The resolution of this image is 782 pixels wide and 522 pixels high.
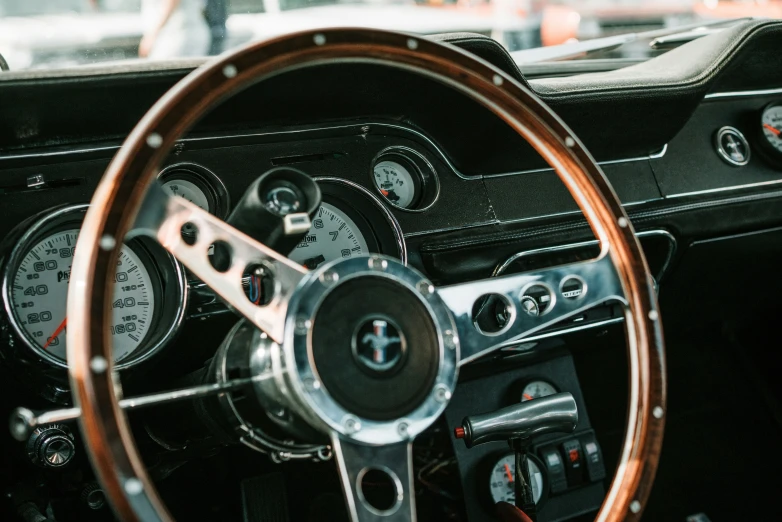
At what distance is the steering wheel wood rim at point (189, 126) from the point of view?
0.81 m

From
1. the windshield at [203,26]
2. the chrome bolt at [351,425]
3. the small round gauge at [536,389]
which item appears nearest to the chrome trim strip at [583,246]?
the small round gauge at [536,389]

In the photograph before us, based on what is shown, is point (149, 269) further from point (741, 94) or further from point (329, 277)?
point (741, 94)

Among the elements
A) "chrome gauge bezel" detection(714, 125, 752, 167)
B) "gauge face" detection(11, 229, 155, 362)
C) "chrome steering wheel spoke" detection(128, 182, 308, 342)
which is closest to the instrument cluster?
"gauge face" detection(11, 229, 155, 362)

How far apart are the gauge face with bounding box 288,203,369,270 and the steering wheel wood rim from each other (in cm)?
63

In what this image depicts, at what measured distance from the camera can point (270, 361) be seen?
96 cm

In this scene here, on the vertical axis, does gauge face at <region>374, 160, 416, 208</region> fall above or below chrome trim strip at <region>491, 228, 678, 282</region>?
above

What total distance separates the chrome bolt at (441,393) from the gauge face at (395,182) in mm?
823

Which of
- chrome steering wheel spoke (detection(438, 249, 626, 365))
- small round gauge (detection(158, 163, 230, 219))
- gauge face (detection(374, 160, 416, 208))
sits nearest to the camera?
chrome steering wheel spoke (detection(438, 249, 626, 365))

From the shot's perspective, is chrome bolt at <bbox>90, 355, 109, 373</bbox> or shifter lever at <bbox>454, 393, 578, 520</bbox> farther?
shifter lever at <bbox>454, 393, 578, 520</bbox>

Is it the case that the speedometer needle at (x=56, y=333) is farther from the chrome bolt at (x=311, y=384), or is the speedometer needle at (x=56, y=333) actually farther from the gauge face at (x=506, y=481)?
the gauge face at (x=506, y=481)

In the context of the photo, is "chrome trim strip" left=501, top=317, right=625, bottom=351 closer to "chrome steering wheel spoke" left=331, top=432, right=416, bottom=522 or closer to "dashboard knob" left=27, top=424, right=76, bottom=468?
"chrome steering wheel spoke" left=331, top=432, right=416, bottom=522

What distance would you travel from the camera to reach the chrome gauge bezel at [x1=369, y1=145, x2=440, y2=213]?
1.75m

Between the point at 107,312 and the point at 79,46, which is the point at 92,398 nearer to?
the point at 107,312

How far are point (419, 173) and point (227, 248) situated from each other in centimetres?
87
